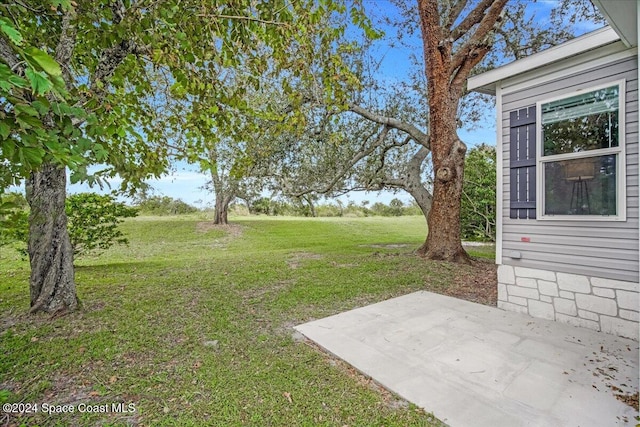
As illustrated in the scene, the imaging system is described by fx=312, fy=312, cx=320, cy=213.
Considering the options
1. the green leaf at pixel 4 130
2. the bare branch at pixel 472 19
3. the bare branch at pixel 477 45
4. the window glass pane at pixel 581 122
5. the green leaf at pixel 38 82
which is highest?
the bare branch at pixel 472 19

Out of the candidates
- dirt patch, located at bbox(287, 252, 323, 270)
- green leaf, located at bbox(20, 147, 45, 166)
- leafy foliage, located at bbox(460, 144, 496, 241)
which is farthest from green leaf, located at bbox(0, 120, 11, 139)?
leafy foliage, located at bbox(460, 144, 496, 241)

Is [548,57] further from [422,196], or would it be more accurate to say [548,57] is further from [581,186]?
[422,196]

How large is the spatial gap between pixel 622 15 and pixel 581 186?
→ 5.25ft

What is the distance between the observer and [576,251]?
129 inches

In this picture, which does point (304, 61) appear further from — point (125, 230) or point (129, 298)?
point (125, 230)

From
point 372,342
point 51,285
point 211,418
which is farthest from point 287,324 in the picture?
Answer: point 51,285

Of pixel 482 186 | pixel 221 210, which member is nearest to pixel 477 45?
pixel 482 186

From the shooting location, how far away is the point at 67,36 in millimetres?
3258

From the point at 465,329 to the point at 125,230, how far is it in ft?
47.0

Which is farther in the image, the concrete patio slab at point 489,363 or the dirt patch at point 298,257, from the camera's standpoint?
the dirt patch at point 298,257

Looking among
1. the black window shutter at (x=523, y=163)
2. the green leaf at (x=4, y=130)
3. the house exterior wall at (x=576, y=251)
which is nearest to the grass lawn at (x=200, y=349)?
the house exterior wall at (x=576, y=251)

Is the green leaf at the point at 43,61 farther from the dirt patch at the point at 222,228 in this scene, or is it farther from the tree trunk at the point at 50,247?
the dirt patch at the point at 222,228

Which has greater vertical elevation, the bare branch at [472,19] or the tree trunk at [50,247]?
the bare branch at [472,19]

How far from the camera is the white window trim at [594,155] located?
2.94 m
